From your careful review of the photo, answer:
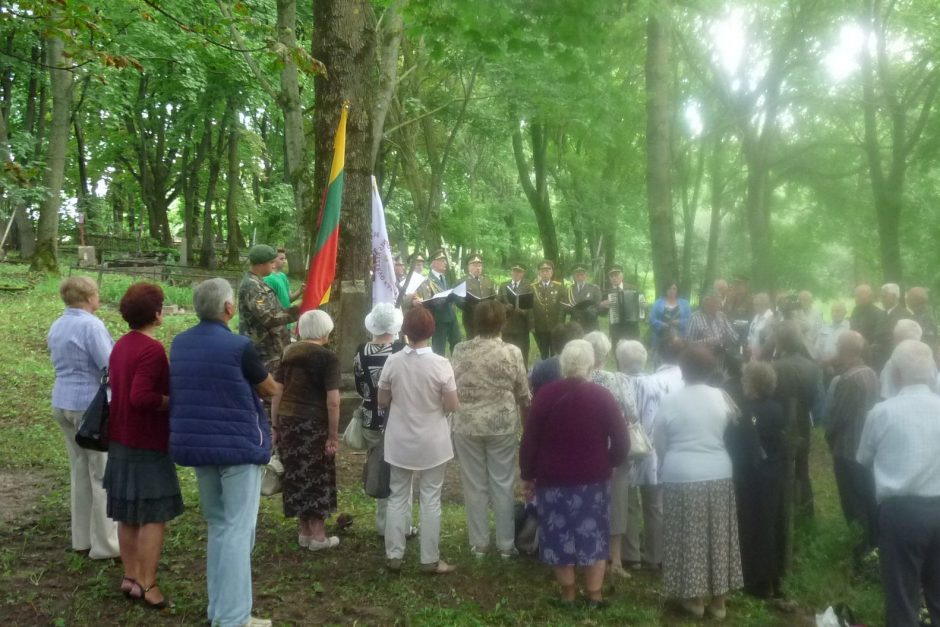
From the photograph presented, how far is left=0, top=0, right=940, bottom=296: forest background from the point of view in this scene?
26.2ft

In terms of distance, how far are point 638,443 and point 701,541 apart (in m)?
0.72

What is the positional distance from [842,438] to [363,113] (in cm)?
582

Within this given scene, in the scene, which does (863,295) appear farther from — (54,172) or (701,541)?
(54,172)

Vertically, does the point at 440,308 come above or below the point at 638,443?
above

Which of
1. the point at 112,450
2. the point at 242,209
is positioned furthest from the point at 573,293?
the point at 242,209

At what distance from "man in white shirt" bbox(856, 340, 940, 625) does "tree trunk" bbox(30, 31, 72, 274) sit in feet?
62.5

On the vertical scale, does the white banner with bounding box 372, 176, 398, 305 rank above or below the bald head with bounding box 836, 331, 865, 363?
above

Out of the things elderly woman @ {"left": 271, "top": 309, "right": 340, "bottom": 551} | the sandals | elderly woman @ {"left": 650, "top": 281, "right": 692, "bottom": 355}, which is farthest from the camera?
elderly woman @ {"left": 650, "top": 281, "right": 692, "bottom": 355}

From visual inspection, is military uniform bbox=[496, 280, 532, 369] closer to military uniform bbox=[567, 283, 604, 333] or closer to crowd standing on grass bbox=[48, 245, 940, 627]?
military uniform bbox=[567, 283, 604, 333]

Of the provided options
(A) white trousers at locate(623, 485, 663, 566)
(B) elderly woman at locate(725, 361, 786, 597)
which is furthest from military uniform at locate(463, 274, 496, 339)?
(B) elderly woman at locate(725, 361, 786, 597)

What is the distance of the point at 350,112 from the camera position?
8.70 meters

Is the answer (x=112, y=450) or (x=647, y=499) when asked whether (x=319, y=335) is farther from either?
(x=647, y=499)

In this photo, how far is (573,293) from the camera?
12281 mm

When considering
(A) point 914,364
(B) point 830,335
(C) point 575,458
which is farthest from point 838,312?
(C) point 575,458
